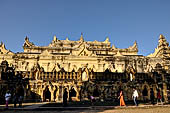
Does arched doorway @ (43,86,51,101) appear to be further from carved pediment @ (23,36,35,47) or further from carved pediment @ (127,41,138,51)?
carved pediment @ (127,41,138,51)

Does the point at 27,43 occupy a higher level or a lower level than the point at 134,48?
higher

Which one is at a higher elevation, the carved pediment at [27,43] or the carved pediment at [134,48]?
the carved pediment at [27,43]

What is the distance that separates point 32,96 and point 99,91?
11001mm

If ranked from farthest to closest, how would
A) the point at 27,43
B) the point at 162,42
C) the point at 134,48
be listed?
the point at 134,48, the point at 27,43, the point at 162,42

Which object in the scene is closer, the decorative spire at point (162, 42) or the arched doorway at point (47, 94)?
the arched doorway at point (47, 94)

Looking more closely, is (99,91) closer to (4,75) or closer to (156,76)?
(156,76)

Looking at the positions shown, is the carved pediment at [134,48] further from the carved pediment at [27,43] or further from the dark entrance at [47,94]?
the dark entrance at [47,94]

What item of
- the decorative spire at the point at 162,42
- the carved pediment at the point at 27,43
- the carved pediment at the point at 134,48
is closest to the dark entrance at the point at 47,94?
the carved pediment at the point at 27,43

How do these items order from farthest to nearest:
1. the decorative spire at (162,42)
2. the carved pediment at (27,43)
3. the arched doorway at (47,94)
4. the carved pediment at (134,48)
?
the carved pediment at (134,48)
the carved pediment at (27,43)
the decorative spire at (162,42)
the arched doorway at (47,94)

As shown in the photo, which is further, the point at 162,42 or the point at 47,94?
the point at 162,42

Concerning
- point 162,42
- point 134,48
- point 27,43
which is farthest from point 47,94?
point 134,48

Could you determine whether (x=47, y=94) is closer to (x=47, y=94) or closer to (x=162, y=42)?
(x=47, y=94)

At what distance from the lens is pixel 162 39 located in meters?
45.9

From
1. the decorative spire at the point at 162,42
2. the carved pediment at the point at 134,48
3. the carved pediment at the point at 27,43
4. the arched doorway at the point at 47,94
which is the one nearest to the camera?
the arched doorway at the point at 47,94
